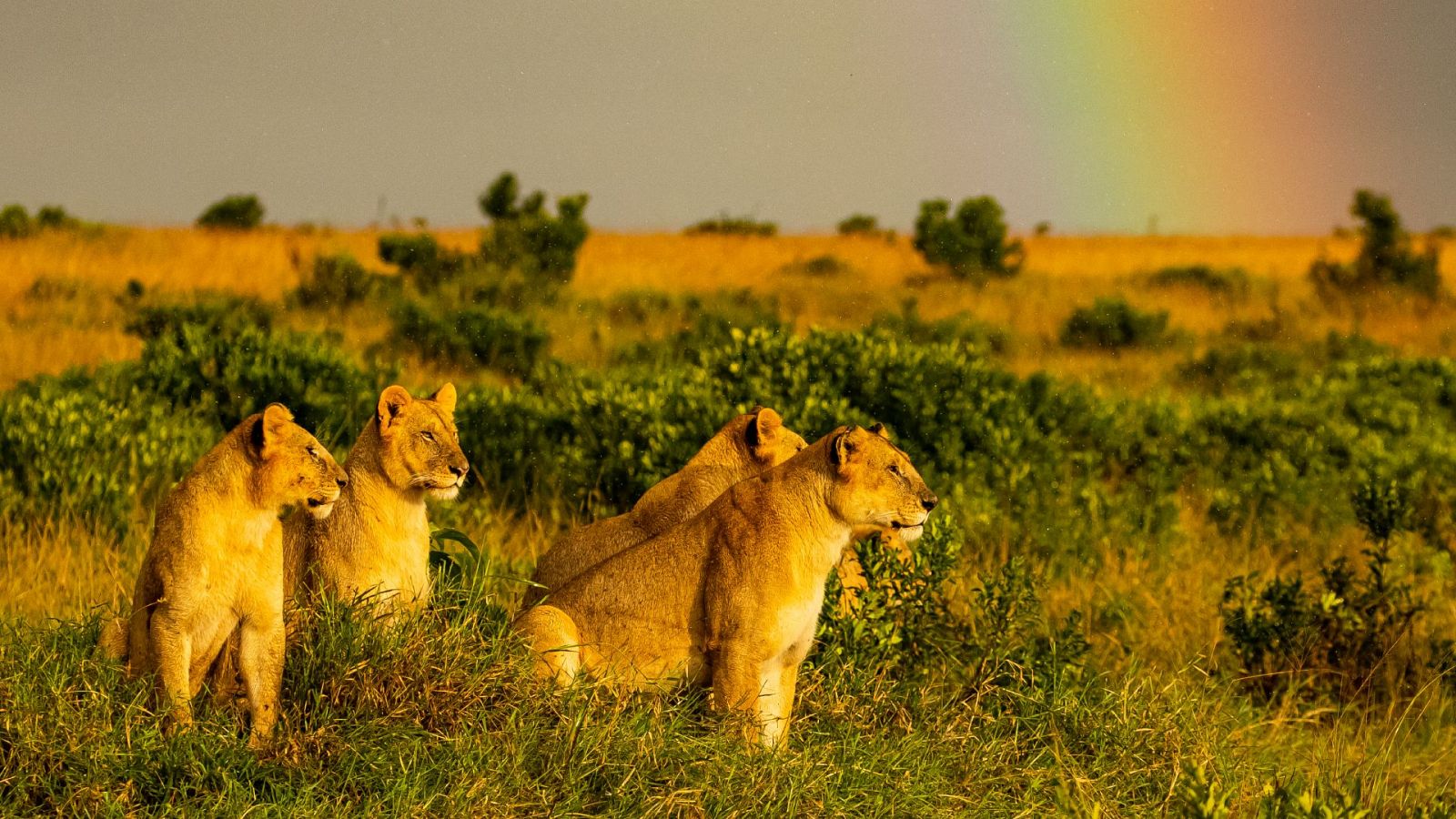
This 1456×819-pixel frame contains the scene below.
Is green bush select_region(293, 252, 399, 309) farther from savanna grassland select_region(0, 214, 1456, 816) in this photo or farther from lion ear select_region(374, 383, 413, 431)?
lion ear select_region(374, 383, 413, 431)

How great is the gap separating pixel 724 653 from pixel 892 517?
30.7 inches

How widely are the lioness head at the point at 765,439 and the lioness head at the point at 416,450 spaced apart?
1671 millimetres

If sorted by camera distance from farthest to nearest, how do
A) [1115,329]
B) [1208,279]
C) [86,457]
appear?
[1208,279]
[1115,329]
[86,457]

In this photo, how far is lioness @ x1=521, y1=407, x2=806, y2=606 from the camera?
279 inches

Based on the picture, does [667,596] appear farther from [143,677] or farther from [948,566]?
[948,566]

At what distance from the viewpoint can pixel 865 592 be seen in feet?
25.8

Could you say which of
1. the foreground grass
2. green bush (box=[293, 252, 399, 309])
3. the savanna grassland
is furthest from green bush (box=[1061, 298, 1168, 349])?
the foreground grass

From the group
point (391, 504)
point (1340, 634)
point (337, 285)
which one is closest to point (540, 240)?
point (337, 285)

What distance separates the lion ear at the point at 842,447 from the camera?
→ 19.1 feet

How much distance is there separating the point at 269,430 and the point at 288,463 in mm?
122

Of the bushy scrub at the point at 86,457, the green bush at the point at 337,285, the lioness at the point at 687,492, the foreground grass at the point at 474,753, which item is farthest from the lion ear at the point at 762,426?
the green bush at the point at 337,285

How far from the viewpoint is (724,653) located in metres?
5.84

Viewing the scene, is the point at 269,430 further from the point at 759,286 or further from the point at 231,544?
the point at 759,286

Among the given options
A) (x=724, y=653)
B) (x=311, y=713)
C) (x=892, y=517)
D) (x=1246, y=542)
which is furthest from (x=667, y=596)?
(x=1246, y=542)
